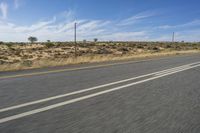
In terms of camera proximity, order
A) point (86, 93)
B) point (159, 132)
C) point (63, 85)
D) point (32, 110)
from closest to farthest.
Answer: point (159, 132), point (32, 110), point (86, 93), point (63, 85)

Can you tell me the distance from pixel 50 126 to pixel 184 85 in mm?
5120

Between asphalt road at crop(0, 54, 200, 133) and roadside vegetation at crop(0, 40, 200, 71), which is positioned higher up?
roadside vegetation at crop(0, 40, 200, 71)

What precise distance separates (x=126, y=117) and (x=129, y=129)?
563mm

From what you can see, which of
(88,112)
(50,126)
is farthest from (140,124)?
(50,126)

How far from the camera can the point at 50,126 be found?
367cm

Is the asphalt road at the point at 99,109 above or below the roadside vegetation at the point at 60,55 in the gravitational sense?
below

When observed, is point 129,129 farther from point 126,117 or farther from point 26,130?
point 26,130

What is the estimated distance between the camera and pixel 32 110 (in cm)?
450

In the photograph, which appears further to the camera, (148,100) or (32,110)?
(148,100)

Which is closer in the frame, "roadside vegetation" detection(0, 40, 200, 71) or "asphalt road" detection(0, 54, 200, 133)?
"asphalt road" detection(0, 54, 200, 133)

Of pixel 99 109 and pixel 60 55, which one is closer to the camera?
pixel 99 109

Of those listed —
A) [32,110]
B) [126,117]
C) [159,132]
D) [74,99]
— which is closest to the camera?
[159,132]

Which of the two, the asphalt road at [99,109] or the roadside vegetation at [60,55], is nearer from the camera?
the asphalt road at [99,109]

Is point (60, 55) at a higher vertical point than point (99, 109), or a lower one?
higher
